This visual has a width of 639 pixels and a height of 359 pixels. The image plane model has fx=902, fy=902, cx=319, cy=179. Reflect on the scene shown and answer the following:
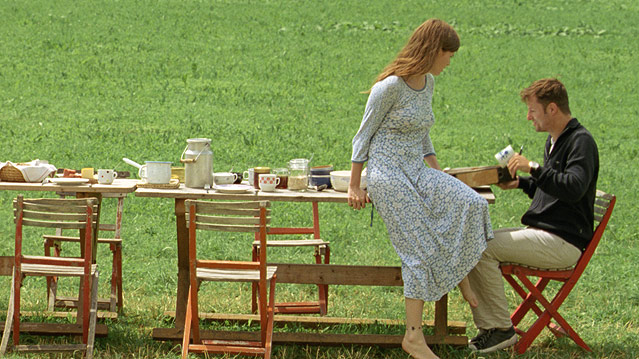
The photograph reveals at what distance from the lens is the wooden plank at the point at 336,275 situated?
5.21 m

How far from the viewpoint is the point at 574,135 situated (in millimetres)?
5074

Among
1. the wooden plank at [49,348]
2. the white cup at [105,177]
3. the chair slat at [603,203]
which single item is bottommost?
the wooden plank at [49,348]

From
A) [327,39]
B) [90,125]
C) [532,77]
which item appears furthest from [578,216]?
[327,39]

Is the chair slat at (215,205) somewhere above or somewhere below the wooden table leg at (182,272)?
above

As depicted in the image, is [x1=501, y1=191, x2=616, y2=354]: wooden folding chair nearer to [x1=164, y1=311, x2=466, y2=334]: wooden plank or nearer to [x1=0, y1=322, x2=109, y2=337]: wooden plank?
[x1=164, y1=311, x2=466, y2=334]: wooden plank

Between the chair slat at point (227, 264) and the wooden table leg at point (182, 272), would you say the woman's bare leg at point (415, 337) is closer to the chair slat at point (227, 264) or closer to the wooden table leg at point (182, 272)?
the chair slat at point (227, 264)

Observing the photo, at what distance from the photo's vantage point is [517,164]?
504 cm

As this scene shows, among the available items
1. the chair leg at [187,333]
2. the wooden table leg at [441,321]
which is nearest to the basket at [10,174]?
the chair leg at [187,333]

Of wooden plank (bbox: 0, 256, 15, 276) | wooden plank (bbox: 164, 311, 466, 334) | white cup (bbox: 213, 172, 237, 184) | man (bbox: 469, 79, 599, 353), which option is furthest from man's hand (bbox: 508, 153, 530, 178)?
wooden plank (bbox: 0, 256, 15, 276)

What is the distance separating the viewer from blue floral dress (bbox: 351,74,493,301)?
4.81 meters

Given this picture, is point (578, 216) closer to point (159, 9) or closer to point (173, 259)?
Answer: point (173, 259)

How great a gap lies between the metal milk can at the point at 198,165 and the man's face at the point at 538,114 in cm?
187

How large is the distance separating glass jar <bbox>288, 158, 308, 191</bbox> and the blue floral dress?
1.69 ft

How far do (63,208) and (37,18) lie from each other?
1571 centimetres
